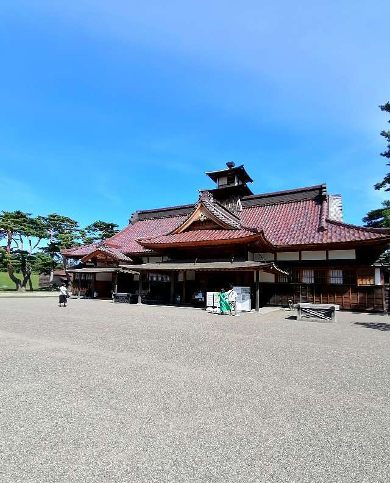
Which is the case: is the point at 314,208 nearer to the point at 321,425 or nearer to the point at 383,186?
the point at 383,186

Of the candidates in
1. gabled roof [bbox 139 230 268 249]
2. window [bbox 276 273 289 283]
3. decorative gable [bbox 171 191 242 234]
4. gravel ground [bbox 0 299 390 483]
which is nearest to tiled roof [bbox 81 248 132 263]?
gabled roof [bbox 139 230 268 249]

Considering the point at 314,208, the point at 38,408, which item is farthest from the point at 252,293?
the point at 38,408

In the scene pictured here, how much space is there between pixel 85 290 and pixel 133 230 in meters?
7.35

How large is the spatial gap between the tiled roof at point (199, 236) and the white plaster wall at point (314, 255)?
405 cm

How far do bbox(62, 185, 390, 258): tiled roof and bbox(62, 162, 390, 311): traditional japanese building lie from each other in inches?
2.6

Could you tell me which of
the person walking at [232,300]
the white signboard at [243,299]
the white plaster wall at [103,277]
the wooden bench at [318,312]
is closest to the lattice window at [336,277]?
the wooden bench at [318,312]

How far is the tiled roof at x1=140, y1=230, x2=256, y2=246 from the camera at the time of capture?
57.1ft

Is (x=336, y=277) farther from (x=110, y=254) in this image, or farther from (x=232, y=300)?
(x=110, y=254)

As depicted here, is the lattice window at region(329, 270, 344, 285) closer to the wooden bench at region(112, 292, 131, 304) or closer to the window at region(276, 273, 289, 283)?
the window at region(276, 273, 289, 283)

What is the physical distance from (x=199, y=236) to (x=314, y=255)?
7161mm

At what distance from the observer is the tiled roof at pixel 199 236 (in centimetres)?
1741

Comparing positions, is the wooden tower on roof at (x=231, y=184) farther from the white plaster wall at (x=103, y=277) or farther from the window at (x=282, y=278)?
the white plaster wall at (x=103, y=277)

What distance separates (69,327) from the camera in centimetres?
979

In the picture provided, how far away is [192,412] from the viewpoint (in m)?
3.63
